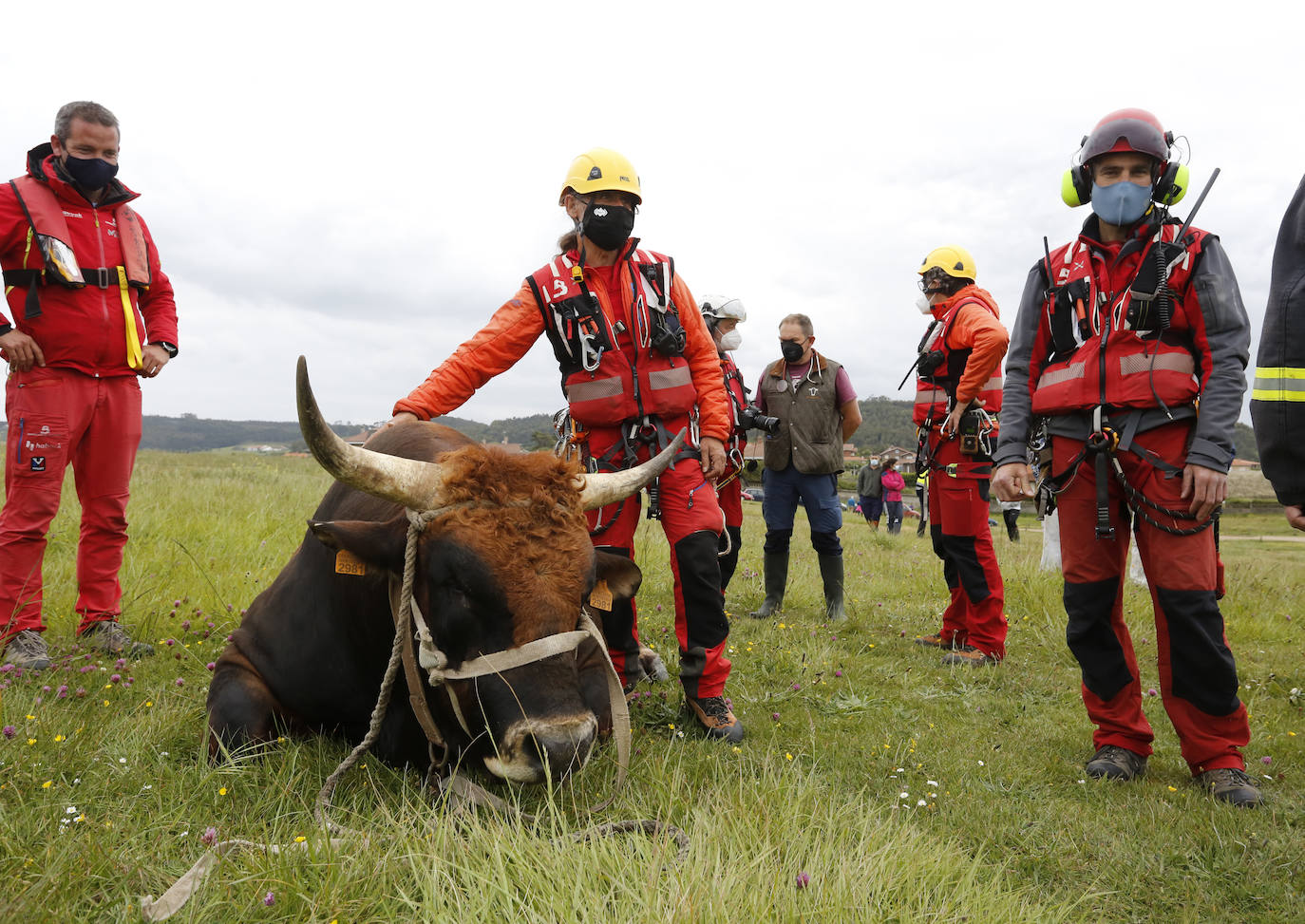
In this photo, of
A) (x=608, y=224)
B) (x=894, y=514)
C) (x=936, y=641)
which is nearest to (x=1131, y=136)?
(x=608, y=224)

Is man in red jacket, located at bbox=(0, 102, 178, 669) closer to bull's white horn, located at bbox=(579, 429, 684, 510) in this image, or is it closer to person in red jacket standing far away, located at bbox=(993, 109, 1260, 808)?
bull's white horn, located at bbox=(579, 429, 684, 510)

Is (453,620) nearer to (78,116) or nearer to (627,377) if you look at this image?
(627,377)

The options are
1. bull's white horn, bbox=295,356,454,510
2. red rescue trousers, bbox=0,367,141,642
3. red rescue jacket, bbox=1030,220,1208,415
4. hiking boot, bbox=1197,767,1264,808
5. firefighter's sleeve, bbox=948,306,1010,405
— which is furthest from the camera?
firefighter's sleeve, bbox=948,306,1010,405

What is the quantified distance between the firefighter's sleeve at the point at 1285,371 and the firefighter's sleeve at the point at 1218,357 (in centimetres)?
94

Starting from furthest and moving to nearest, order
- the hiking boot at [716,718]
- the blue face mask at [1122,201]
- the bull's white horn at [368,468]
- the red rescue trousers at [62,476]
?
the red rescue trousers at [62,476]
the hiking boot at [716,718]
the blue face mask at [1122,201]
the bull's white horn at [368,468]

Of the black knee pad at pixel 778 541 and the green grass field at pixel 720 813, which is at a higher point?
the black knee pad at pixel 778 541

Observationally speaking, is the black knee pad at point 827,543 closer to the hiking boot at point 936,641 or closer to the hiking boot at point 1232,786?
the hiking boot at point 936,641

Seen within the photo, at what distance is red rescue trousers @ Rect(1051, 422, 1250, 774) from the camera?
327 cm

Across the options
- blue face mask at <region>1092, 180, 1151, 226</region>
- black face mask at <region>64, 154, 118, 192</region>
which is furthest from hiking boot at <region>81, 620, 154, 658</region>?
blue face mask at <region>1092, 180, 1151, 226</region>

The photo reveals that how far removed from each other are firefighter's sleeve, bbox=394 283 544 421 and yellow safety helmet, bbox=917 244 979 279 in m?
3.88

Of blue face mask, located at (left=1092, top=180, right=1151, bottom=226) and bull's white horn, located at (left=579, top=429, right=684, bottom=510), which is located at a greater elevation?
blue face mask, located at (left=1092, top=180, right=1151, bottom=226)

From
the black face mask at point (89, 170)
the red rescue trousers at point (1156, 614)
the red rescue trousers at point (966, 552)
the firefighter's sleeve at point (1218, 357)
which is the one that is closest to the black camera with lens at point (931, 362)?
the red rescue trousers at point (966, 552)

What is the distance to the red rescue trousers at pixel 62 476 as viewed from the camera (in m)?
4.21

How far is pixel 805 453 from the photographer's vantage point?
23.0 feet
